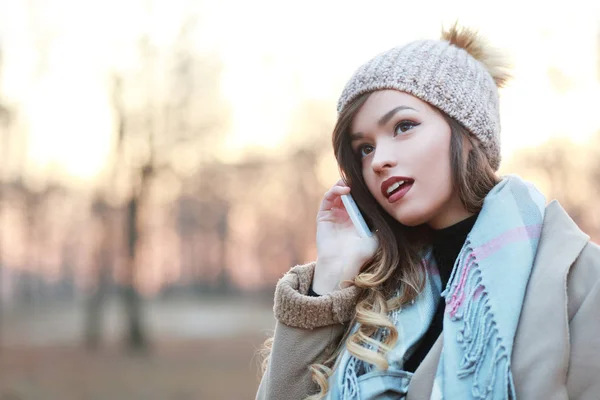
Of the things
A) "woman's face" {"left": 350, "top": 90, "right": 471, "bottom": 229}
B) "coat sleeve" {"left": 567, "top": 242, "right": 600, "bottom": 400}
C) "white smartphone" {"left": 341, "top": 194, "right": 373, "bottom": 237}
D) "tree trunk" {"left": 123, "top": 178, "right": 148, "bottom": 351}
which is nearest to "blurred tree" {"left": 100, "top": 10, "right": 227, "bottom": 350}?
"tree trunk" {"left": 123, "top": 178, "right": 148, "bottom": 351}

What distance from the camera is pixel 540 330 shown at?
6.36 feet

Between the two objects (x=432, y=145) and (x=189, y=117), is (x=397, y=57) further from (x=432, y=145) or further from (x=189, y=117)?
(x=189, y=117)

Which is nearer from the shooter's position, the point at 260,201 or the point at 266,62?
the point at 266,62

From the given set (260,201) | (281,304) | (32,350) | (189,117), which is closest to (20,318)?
(260,201)

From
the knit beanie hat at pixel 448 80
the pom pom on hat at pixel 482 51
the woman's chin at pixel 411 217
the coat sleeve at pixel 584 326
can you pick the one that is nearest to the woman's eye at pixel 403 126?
the knit beanie hat at pixel 448 80

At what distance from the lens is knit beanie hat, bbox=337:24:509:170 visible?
239cm

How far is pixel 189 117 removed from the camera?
1847 centimetres

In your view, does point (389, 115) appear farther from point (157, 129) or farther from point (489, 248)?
point (157, 129)

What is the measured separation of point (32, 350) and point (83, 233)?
37.6 m

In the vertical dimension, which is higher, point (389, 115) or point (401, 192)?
point (389, 115)

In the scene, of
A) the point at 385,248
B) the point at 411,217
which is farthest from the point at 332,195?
the point at 411,217

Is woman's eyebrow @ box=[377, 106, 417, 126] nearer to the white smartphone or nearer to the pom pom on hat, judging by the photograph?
the white smartphone

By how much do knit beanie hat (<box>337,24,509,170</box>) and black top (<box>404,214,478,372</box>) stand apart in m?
0.31

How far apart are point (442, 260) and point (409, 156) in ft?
1.64
